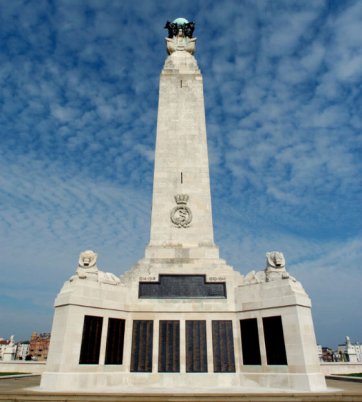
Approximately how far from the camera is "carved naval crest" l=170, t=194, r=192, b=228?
2152 cm

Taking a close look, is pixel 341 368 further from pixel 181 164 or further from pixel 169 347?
pixel 181 164

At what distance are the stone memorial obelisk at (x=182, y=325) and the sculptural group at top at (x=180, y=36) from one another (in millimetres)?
16094

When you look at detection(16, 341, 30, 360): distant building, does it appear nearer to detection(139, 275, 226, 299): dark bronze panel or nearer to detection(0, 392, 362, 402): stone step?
detection(139, 275, 226, 299): dark bronze panel

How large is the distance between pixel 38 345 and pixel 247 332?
458ft

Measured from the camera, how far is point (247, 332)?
17422 millimetres

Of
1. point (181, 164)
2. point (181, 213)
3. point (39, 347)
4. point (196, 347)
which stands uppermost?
point (181, 164)

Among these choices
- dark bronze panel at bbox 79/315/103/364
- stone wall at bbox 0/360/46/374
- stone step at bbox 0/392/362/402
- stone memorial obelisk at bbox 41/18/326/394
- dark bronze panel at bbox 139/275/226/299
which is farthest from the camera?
stone wall at bbox 0/360/46/374

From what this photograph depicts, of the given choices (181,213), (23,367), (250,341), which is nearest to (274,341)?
(250,341)

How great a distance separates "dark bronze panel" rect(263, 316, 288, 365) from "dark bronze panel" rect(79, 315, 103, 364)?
8.31 meters

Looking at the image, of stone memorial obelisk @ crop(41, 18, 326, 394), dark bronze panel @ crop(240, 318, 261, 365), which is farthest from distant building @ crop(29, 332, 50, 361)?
dark bronze panel @ crop(240, 318, 261, 365)

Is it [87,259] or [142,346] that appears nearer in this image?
[142,346]

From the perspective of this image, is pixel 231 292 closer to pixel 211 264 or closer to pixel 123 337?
pixel 211 264

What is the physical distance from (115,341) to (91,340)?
1.41m

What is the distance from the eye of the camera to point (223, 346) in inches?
687
